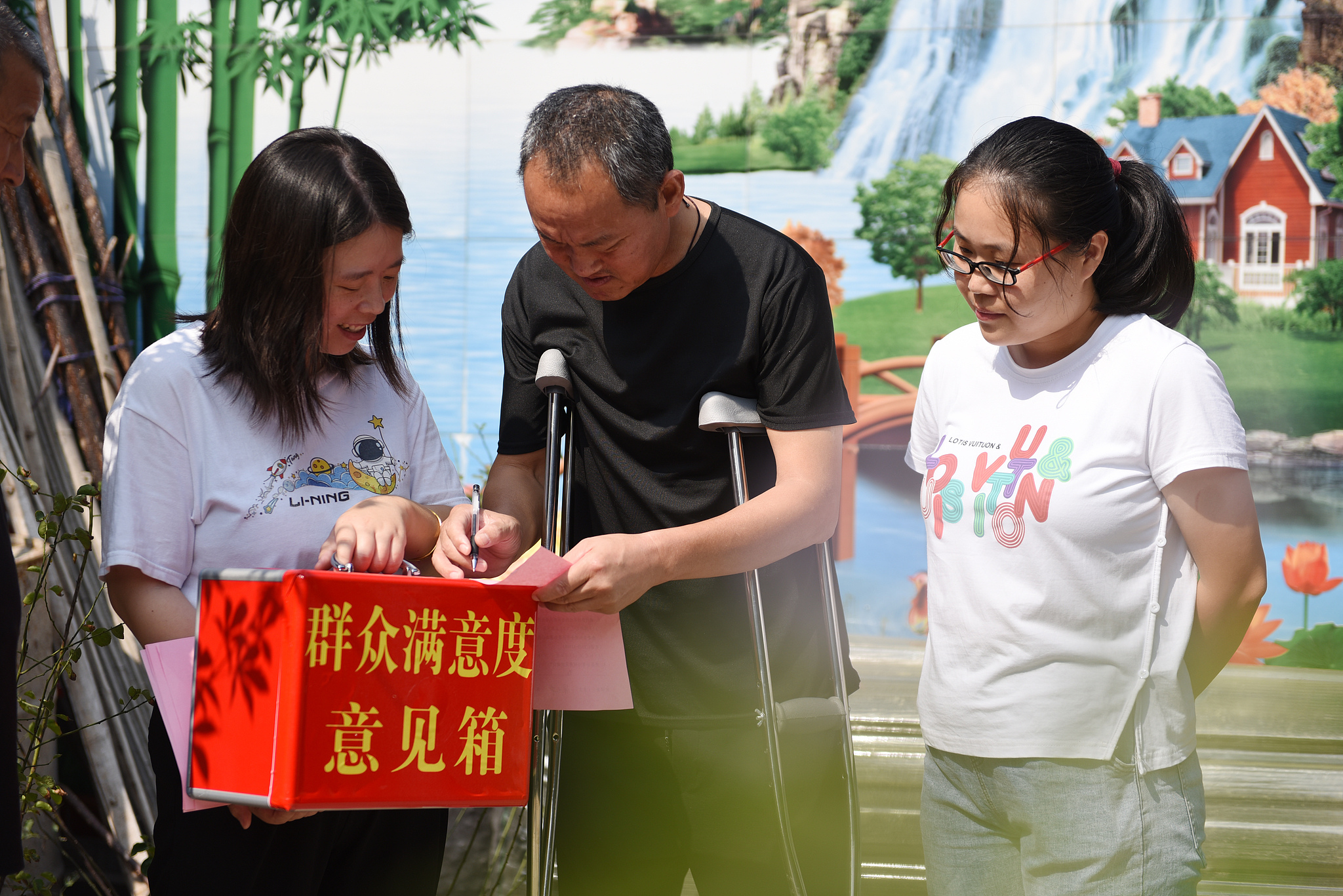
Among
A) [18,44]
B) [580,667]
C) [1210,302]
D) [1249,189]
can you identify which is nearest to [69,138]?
[18,44]

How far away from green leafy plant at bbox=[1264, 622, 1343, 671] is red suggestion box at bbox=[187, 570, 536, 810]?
406 cm

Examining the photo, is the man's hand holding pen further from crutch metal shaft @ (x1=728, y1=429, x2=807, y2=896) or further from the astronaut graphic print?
crutch metal shaft @ (x1=728, y1=429, x2=807, y2=896)

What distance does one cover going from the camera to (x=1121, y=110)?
4629 mm

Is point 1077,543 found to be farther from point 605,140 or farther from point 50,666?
point 50,666

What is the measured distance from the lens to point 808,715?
1.82m

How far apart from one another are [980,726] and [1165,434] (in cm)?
52

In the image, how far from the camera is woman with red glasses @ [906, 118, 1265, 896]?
1.52m

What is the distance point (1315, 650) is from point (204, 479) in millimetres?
4415

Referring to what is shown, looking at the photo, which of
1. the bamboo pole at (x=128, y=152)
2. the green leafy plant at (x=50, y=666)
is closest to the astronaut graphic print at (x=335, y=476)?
the green leafy plant at (x=50, y=666)

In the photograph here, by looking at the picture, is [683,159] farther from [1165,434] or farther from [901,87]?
[1165,434]

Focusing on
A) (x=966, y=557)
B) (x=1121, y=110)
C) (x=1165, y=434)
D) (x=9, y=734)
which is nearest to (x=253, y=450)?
(x=9, y=734)

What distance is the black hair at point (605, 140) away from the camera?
5.33 ft

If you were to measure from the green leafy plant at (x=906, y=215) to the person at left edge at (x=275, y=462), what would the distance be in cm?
342

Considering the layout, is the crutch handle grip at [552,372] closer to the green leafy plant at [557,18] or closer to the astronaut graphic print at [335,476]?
the astronaut graphic print at [335,476]
